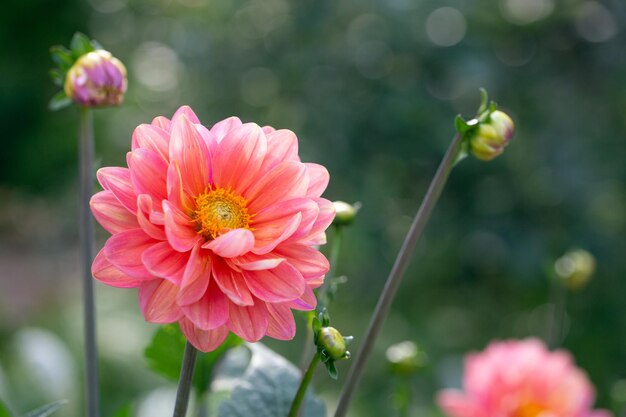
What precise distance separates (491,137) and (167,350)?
0.30 metres

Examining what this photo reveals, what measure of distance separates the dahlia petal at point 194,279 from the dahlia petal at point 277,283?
0.02 m

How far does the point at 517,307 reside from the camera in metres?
2.21

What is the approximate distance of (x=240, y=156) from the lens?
1.71ft

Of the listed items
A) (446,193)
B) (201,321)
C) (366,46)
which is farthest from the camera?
(446,193)

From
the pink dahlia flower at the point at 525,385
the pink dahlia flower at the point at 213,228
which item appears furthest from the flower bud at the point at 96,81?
the pink dahlia flower at the point at 525,385

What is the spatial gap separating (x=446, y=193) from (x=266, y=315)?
1.44 metres

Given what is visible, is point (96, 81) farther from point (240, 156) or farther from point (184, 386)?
point (184, 386)

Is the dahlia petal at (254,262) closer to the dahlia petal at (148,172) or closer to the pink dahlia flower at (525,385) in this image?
the dahlia petal at (148,172)

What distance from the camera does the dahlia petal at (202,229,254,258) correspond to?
1.52 ft

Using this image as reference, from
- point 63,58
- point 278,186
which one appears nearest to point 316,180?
point 278,186

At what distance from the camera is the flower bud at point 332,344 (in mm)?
471

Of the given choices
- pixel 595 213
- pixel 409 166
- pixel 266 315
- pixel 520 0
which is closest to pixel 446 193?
pixel 409 166

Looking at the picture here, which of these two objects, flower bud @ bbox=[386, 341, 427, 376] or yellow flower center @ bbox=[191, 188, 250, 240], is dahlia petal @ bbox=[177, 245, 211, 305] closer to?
yellow flower center @ bbox=[191, 188, 250, 240]

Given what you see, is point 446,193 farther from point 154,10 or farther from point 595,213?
point 154,10
